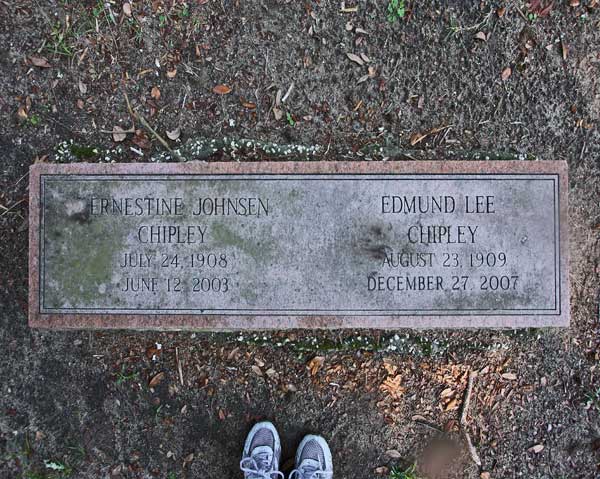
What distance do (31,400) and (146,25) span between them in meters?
2.32

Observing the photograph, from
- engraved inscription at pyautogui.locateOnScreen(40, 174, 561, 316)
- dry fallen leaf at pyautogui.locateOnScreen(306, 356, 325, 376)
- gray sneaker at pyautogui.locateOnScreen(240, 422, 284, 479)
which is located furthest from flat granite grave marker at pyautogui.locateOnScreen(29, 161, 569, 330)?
gray sneaker at pyautogui.locateOnScreen(240, 422, 284, 479)

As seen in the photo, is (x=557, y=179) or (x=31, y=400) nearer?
(x=557, y=179)

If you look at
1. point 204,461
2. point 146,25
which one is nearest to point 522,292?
point 204,461

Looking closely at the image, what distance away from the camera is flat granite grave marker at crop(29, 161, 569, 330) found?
2.75 m

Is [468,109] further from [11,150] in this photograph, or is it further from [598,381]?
[11,150]

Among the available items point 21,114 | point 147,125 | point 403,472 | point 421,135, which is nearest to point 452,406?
point 403,472

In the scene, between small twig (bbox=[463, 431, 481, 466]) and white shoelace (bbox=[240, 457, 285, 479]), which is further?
small twig (bbox=[463, 431, 481, 466])

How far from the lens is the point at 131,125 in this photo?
114 inches

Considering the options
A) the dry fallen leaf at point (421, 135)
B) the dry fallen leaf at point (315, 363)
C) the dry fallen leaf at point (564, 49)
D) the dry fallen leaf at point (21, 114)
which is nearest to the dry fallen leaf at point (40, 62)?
the dry fallen leaf at point (21, 114)

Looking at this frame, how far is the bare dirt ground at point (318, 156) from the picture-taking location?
289 centimetres

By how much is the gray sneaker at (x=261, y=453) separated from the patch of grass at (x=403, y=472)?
66 centimetres

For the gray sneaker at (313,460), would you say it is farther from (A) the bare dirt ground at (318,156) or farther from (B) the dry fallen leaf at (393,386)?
(B) the dry fallen leaf at (393,386)

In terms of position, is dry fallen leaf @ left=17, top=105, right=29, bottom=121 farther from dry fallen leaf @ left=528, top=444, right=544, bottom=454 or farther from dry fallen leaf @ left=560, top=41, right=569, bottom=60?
dry fallen leaf @ left=528, top=444, right=544, bottom=454

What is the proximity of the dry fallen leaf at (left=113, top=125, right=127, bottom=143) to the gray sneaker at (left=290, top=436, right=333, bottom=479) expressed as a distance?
2.06 metres
